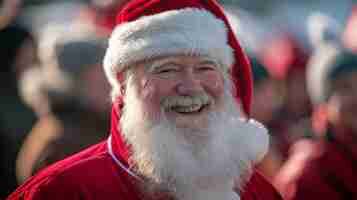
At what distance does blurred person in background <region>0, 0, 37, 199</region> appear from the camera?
6605mm

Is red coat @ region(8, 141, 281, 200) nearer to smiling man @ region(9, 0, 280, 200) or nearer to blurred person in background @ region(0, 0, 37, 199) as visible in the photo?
smiling man @ region(9, 0, 280, 200)

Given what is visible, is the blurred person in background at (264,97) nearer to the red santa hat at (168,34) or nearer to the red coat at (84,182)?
the red santa hat at (168,34)

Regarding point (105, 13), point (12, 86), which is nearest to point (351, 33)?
point (105, 13)

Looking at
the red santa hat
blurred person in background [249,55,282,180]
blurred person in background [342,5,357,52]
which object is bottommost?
blurred person in background [249,55,282,180]

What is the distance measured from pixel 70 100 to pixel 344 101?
1.52 metres

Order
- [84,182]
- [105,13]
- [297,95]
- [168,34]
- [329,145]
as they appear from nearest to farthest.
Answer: [84,182]
[168,34]
[329,145]
[105,13]
[297,95]

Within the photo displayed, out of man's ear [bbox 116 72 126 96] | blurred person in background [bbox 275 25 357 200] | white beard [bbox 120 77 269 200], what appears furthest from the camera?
blurred person in background [bbox 275 25 357 200]

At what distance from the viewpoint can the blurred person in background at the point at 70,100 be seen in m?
6.02

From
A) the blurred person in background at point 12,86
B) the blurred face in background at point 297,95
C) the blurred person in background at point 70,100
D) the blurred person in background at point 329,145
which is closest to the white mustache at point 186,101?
the blurred person in background at point 329,145

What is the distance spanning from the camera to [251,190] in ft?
15.8

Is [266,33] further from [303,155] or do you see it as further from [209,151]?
[209,151]

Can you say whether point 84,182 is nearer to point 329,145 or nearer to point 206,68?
point 206,68

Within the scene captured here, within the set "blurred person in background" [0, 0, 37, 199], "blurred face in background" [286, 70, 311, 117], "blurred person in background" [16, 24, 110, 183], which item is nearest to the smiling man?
"blurred person in background" [16, 24, 110, 183]

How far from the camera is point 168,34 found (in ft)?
15.3
